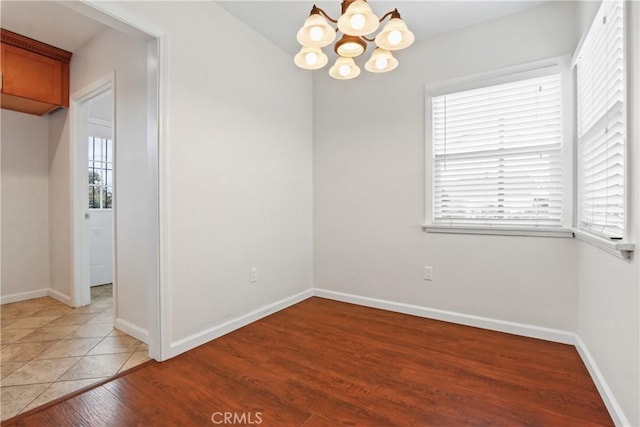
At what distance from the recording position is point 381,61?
2.02 meters

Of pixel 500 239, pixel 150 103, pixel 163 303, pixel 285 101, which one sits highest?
pixel 285 101

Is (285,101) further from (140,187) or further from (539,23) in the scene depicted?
(539,23)

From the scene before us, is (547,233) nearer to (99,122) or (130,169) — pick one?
(130,169)

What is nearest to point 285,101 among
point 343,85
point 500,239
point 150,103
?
point 343,85

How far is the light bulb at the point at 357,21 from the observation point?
1.57 m

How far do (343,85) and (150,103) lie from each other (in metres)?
2.02

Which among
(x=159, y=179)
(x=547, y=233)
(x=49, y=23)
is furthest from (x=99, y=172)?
(x=547, y=233)

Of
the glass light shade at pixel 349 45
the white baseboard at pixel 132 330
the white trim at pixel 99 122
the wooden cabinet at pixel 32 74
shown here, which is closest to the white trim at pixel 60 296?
the white baseboard at pixel 132 330

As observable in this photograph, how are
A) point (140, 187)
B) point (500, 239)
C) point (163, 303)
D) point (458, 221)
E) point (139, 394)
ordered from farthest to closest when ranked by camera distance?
point (458, 221), point (500, 239), point (140, 187), point (163, 303), point (139, 394)

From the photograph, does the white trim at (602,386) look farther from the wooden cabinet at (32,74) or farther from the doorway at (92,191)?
the wooden cabinet at (32,74)

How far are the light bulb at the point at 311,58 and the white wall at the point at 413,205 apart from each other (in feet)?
4.33

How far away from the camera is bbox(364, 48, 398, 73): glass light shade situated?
1.98 m

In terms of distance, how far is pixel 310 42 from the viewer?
5.64ft

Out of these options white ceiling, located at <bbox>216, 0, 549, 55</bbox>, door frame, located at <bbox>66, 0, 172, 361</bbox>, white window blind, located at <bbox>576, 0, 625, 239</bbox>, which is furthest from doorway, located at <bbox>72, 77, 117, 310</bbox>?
white window blind, located at <bbox>576, 0, 625, 239</bbox>
